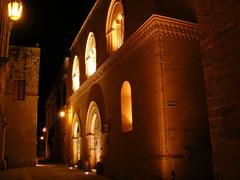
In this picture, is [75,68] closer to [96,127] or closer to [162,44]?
[96,127]

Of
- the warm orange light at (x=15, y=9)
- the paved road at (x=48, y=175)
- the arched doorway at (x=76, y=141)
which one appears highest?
the warm orange light at (x=15, y=9)

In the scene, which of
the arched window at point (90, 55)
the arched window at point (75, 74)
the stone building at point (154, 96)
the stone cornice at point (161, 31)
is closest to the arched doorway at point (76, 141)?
the arched window at point (75, 74)

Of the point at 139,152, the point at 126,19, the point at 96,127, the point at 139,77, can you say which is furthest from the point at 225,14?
the point at 96,127

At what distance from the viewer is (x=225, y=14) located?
5.32 metres

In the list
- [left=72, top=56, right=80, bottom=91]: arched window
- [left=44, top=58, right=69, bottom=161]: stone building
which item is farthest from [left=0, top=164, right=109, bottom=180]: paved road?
[left=44, top=58, right=69, bottom=161]: stone building

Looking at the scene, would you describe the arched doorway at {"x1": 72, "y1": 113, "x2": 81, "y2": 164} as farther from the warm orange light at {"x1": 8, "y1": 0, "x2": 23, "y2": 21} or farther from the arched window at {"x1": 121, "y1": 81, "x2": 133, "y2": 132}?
the warm orange light at {"x1": 8, "y1": 0, "x2": 23, "y2": 21}

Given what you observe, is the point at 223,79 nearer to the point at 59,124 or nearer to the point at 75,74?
the point at 75,74

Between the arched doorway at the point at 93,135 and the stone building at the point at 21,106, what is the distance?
6.89 m

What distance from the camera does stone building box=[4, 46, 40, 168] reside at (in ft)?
68.0

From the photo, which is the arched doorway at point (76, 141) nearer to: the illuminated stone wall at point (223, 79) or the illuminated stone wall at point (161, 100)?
the illuminated stone wall at point (161, 100)

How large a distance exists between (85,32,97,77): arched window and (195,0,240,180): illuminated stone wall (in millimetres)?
11588

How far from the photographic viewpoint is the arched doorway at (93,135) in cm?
1602

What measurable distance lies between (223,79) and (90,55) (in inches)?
505

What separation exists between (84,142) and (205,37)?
41.1ft
